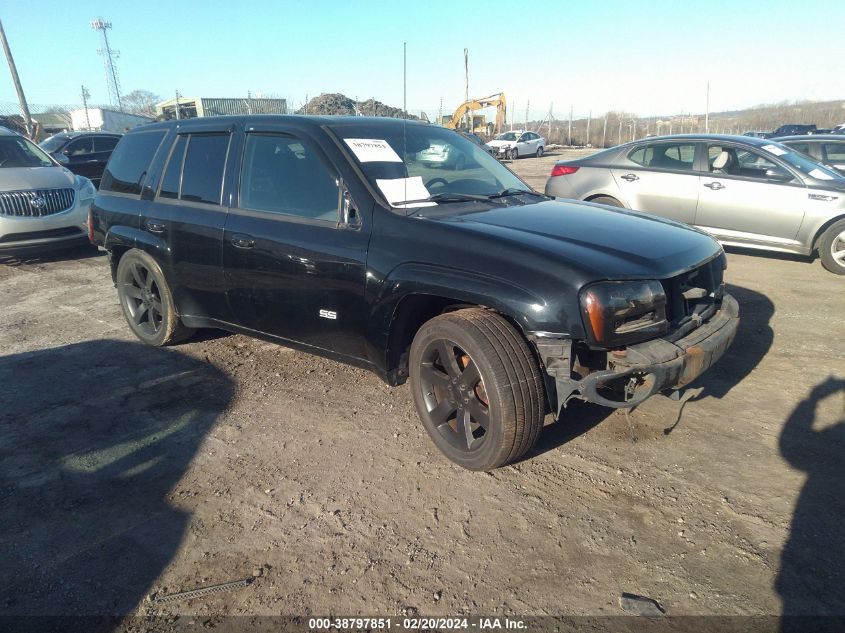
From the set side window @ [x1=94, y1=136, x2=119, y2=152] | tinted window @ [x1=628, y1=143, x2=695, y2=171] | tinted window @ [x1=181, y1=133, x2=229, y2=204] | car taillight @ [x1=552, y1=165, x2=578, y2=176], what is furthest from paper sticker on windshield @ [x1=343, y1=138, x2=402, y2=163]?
side window @ [x1=94, y1=136, x2=119, y2=152]

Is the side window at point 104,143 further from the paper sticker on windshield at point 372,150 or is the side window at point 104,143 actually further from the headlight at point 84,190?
the paper sticker on windshield at point 372,150

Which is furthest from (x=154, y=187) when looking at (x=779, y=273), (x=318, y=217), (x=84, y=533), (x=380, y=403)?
(x=779, y=273)

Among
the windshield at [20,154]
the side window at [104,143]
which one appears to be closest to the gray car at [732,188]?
the windshield at [20,154]

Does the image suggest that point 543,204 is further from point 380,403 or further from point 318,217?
point 380,403

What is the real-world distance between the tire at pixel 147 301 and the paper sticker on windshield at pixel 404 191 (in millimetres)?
2147

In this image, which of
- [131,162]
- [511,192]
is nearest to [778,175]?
[511,192]

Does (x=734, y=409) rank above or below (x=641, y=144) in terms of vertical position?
below

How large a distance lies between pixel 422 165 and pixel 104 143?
1371cm

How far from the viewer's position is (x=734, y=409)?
367cm

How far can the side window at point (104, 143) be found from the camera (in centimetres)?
1426

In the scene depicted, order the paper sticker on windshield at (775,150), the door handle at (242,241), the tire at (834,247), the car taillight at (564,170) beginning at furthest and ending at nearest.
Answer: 1. the car taillight at (564,170)
2. the paper sticker on windshield at (775,150)
3. the tire at (834,247)
4. the door handle at (242,241)

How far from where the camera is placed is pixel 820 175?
682 centimetres

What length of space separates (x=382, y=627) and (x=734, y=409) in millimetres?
2675

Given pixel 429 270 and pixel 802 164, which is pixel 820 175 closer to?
pixel 802 164
